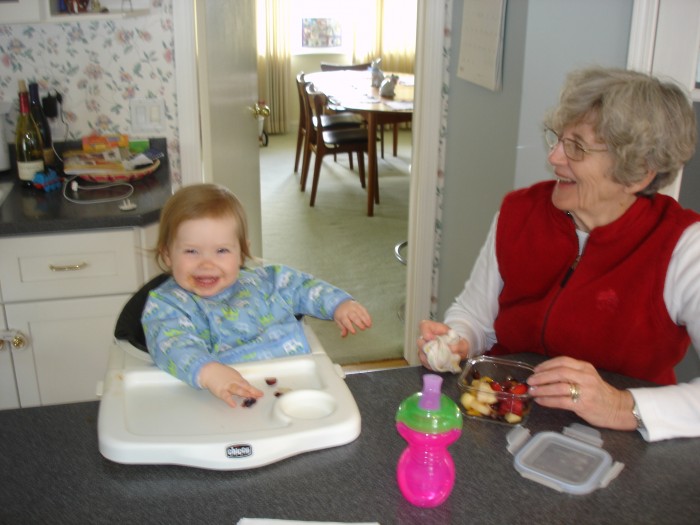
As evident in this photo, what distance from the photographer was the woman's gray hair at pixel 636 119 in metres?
1.39

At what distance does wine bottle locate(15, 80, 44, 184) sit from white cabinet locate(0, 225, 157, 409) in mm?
434

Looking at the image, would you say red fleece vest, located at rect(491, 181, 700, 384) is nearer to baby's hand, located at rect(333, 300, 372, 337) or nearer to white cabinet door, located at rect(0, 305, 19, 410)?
baby's hand, located at rect(333, 300, 372, 337)

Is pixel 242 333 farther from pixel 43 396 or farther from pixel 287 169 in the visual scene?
pixel 287 169

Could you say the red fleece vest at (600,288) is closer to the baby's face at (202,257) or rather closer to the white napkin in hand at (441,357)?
the white napkin in hand at (441,357)

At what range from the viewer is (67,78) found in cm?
264

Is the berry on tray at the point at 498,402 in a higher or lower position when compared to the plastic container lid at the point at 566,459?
higher

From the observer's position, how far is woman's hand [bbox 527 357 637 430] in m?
1.13

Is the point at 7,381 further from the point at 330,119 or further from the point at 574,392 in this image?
the point at 330,119

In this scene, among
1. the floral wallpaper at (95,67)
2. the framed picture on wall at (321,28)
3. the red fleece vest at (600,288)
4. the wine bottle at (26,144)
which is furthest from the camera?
the framed picture on wall at (321,28)

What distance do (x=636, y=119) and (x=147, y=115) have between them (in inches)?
72.9

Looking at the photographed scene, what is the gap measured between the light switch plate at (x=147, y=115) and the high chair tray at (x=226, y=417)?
5.48ft

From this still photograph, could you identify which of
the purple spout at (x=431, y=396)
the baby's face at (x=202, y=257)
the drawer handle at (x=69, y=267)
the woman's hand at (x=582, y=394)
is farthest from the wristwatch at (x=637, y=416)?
the drawer handle at (x=69, y=267)

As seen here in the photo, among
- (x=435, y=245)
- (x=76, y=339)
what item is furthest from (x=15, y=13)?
(x=435, y=245)

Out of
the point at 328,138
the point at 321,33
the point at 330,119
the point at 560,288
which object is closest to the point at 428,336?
the point at 560,288
